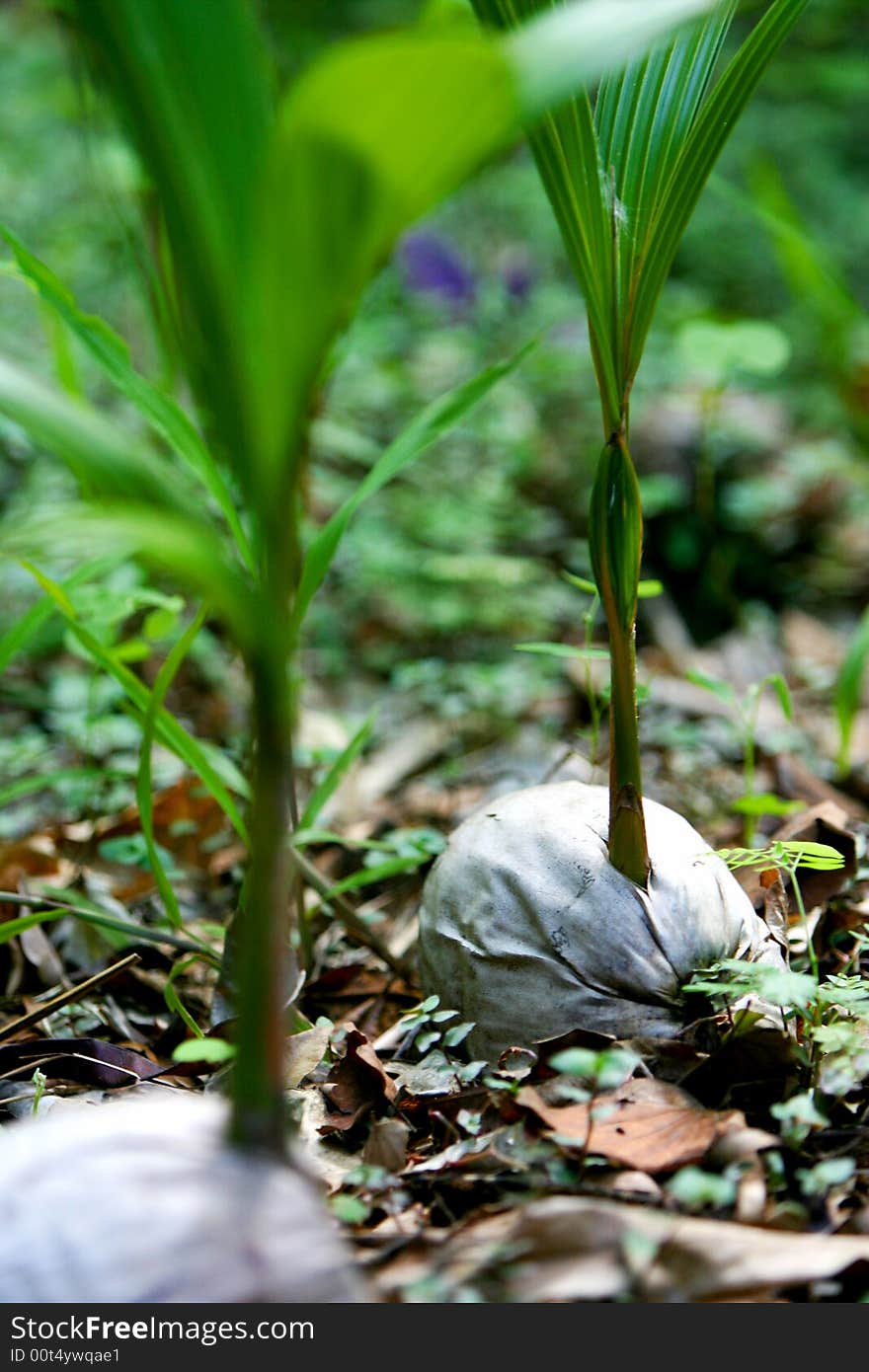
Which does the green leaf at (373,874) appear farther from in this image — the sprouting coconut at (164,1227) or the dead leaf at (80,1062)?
the sprouting coconut at (164,1227)

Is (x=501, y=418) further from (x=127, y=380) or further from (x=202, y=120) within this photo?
(x=202, y=120)

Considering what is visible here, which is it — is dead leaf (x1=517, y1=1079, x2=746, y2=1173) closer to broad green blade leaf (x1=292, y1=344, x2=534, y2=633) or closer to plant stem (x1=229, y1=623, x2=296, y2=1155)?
plant stem (x1=229, y1=623, x2=296, y2=1155)

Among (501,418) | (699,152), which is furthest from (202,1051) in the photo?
(501,418)

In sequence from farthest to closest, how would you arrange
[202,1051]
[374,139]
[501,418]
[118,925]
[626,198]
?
[501,418] → [118,925] → [626,198] → [202,1051] → [374,139]

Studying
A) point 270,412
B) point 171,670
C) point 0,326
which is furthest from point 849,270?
point 270,412

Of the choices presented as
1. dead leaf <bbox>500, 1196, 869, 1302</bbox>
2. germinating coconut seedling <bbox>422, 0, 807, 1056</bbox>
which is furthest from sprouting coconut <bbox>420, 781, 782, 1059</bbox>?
dead leaf <bbox>500, 1196, 869, 1302</bbox>
